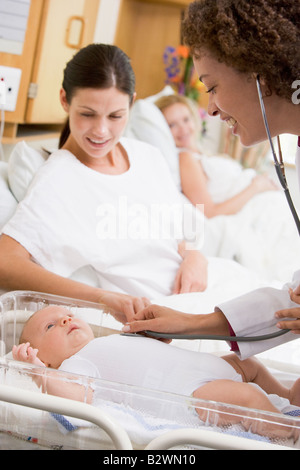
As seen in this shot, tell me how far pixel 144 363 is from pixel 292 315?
280 mm

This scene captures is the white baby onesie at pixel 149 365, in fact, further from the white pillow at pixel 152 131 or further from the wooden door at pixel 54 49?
the white pillow at pixel 152 131

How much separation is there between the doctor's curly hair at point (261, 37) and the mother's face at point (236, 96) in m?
0.02

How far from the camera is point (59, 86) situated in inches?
93.7

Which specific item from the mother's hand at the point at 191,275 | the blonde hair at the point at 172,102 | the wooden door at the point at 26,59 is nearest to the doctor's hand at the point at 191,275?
the mother's hand at the point at 191,275

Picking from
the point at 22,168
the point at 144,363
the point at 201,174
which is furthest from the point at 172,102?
the point at 144,363

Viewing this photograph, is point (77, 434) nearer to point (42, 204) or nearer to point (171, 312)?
point (171, 312)

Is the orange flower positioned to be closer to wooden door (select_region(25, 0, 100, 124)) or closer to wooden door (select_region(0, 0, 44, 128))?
wooden door (select_region(25, 0, 100, 124))

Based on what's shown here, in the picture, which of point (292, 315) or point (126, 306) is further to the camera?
point (126, 306)

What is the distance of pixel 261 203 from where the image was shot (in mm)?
2658

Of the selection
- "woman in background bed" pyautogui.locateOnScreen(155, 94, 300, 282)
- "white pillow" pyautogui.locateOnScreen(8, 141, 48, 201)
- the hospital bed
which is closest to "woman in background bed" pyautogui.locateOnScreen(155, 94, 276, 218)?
"woman in background bed" pyautogui.locateOnScreen(155, 94, 300, 282)

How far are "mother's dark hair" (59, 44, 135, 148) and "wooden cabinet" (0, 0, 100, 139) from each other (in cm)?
44

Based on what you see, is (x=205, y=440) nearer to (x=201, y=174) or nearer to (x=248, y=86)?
(x=248, y=86)
